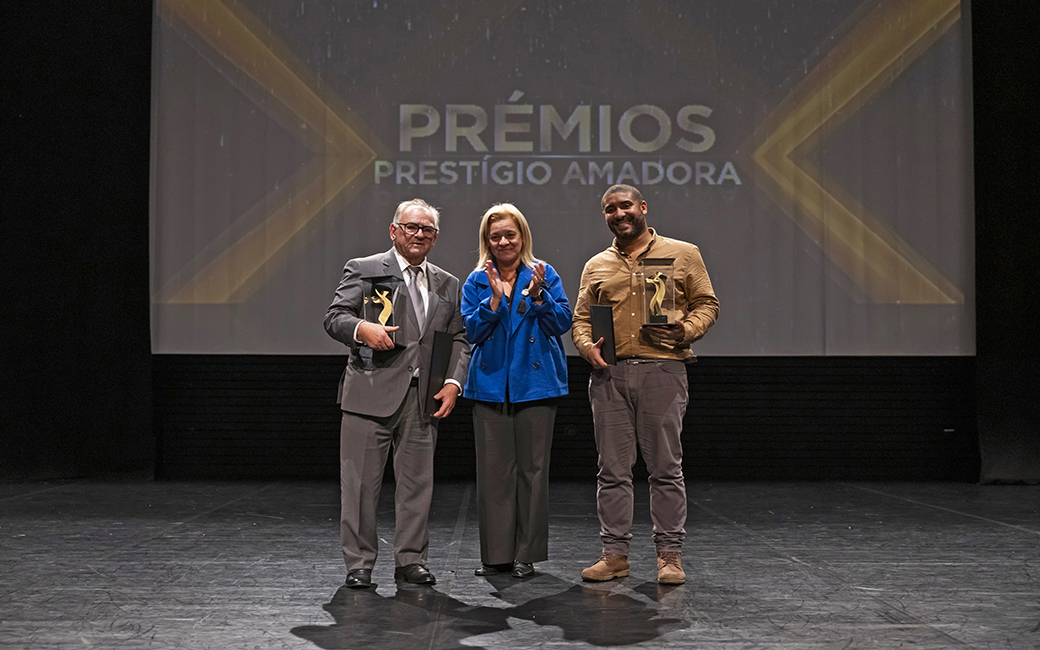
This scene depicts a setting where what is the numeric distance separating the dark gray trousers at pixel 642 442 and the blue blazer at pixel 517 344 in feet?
0.62

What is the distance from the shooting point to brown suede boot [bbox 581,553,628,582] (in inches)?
113

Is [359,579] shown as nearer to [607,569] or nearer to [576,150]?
[607,569]

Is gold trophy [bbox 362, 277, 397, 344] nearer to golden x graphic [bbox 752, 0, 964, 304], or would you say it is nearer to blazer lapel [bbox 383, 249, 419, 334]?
blazer lapel [bbox 383, 249, 419, 334]

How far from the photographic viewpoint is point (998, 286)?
5676mm

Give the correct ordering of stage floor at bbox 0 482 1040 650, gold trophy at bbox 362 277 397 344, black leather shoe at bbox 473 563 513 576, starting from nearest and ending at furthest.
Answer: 1. stage floor at bbox 0 482 1040 650
2. gold trophy at bbox 362 277 397 344
3. black leather shoe at bbox 473 563 513 576

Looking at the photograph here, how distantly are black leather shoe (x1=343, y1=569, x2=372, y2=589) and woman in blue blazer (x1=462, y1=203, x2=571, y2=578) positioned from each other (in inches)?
15.8

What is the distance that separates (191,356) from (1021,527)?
4.88m

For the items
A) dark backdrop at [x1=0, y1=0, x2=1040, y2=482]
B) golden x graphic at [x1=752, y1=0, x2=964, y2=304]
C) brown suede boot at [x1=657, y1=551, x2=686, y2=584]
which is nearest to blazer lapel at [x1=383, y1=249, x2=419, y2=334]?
brown suede boot at [x1=657, y1=551, x2=686, y2=584]

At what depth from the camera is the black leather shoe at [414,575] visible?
2828mm

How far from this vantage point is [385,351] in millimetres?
2877

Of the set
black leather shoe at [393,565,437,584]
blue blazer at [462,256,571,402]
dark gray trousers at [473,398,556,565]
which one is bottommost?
black leather shoe at [393,565,437,584]

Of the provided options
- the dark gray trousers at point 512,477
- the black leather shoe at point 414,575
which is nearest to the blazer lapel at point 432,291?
the dark gray trousers at point 512,477

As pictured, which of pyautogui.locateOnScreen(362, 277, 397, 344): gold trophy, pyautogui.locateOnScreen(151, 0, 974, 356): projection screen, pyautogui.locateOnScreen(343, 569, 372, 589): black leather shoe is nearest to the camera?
pyautogui.locateOnScreen(343, 569, 372, 589): black leather shoe

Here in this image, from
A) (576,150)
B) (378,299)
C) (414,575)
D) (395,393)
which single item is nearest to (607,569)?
(414,575)
